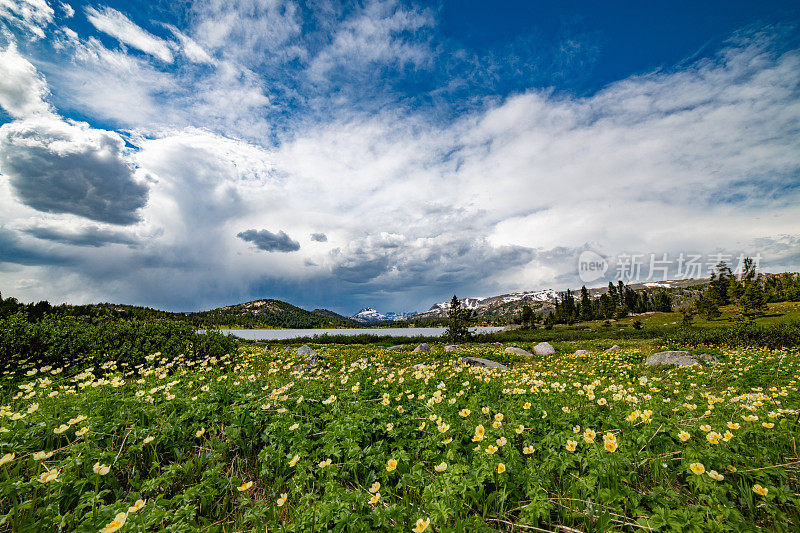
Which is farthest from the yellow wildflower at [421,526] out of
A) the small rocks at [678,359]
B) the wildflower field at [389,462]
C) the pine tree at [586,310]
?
the pine tree at [586,310]

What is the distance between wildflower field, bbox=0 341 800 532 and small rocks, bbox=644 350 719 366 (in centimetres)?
845

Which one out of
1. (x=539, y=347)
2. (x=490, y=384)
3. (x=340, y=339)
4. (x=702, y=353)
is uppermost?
(x=490, y=384)

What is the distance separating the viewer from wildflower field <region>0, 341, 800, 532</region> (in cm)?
263

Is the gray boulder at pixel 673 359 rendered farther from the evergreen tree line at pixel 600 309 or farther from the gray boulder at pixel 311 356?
the evergreen tree line at pixel 600 309

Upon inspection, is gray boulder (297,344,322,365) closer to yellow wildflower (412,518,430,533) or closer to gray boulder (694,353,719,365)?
yellow wildflower (412,518,430,533)

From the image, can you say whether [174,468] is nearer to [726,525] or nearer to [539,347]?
[726,525]

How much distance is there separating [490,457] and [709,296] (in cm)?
9116

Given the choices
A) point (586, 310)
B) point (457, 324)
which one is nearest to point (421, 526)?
point (457, 324)

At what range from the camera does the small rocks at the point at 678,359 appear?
40.4ft

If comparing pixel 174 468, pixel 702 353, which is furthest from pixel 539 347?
pixel 174 468

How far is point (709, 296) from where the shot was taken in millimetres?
68375

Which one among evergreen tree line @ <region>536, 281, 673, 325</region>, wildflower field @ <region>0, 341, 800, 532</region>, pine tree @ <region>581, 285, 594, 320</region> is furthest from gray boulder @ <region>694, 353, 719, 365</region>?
pine tree @ <region>581, 285, 594, 320</region>

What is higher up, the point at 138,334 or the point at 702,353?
the point at 138,334

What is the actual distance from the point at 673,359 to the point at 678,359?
0.57 feet
